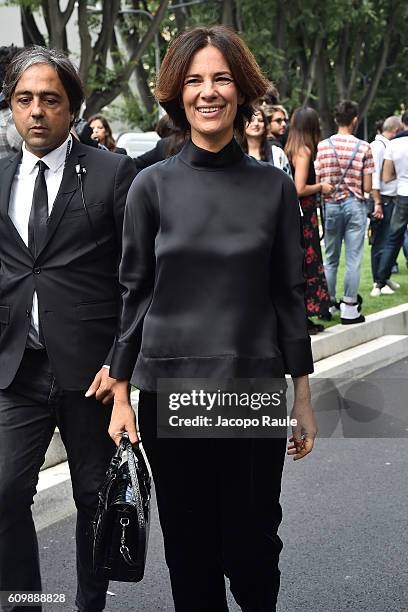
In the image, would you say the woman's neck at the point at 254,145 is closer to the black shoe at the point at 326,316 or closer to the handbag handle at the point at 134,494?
the black shoe at the point at 326,316

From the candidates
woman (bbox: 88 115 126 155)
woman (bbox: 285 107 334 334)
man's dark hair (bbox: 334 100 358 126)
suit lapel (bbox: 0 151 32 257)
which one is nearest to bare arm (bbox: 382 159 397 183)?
man's dark hair (bbox: 334 100 358 126)

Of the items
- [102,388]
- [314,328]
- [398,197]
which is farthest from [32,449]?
[398,197]

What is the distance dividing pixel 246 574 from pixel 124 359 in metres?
0.68

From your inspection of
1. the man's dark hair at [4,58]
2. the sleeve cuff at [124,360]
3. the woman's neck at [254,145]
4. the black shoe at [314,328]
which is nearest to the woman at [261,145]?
the woman's neck at [254,145]

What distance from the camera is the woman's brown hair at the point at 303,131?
9266mm

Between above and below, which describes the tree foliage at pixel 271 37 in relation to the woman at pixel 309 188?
below

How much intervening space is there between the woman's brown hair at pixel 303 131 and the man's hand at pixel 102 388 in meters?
5.79

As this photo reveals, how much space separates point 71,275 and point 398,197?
929cm

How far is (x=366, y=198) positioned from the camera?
10.4 meters

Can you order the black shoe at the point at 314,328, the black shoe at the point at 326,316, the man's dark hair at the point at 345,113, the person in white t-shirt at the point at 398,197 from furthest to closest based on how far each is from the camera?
the person in white t-shirt at the point at 398,197 → the man's dark hair at the point at 345,113 → the black shoe at the point at 326,316 → the black shoe at the point at 314,328

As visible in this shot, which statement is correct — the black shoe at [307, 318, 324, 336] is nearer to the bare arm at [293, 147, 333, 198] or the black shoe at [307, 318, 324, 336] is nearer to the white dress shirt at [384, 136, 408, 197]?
the bare arm at [293, 147, 333, 198]

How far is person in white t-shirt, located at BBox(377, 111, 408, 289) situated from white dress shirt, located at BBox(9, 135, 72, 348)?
29.2 feet

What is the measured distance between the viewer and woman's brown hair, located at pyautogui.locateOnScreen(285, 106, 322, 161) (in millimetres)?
9266

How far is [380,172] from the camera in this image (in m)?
13.2
